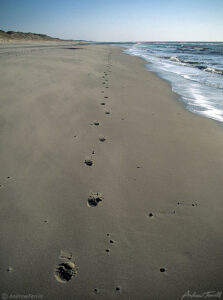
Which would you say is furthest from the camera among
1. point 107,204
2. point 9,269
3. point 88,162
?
point 88,162

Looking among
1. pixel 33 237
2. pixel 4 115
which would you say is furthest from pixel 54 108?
pixel 33 237

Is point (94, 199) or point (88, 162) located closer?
point (94, 199)

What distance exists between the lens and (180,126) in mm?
4504

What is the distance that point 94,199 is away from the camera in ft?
8.21

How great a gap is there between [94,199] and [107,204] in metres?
0.19

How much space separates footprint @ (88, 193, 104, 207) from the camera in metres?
2.44

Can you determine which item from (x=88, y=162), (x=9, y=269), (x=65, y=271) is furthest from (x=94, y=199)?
(x=9, y=269)

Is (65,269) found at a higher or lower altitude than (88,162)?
lower

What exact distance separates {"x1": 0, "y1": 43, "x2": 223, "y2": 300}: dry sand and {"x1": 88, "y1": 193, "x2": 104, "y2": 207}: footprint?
0.5 inches

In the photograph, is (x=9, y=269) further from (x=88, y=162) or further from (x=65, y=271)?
(x=88, y=162)

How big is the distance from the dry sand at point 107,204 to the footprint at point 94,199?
0.04ft

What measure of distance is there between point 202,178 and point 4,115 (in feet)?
13.6

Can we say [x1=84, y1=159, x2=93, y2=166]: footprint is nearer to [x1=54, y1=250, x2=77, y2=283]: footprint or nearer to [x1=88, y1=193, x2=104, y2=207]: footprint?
[x1=88, y1=193, x2=104, y2=207]: footprint

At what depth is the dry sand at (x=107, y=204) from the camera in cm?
171
